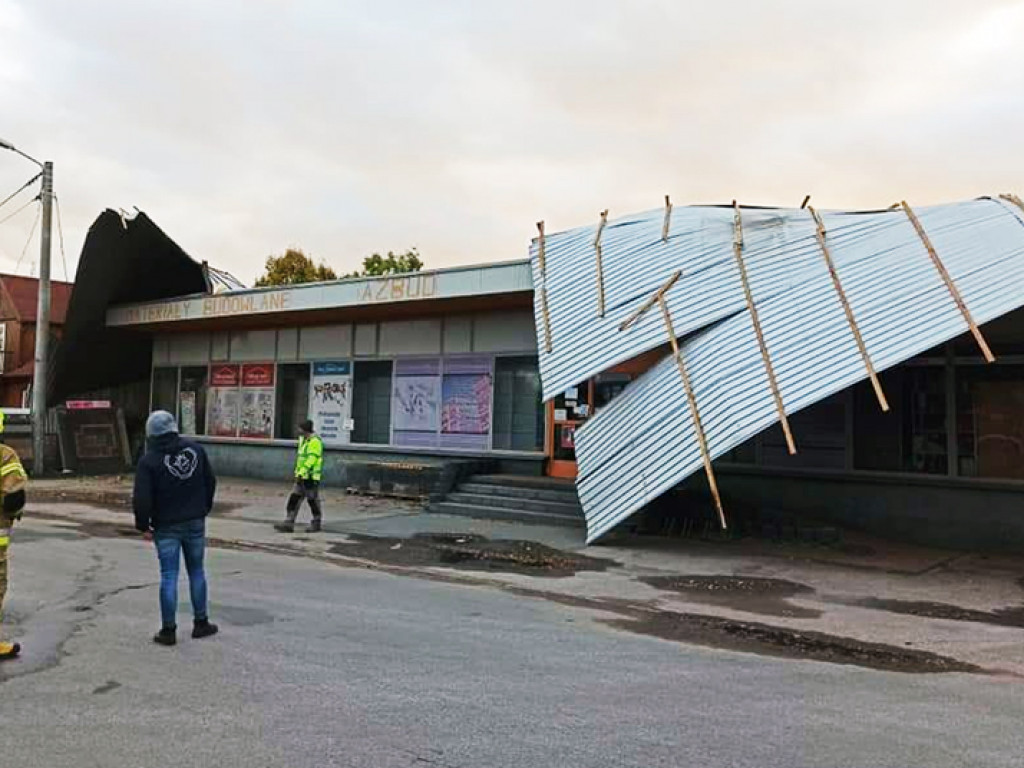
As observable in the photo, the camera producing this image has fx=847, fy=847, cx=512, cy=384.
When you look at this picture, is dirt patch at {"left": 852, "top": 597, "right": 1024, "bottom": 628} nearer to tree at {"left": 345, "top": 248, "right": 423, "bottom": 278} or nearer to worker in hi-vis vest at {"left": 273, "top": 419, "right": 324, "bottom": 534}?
worker in hi-vis vest at {"left": 273, "top": 419, "right": 324, "bottom": 534}

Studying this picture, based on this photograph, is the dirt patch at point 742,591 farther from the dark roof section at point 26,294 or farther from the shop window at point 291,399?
the dark roof section at point 26,294

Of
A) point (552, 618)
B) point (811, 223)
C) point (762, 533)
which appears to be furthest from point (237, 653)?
point (811, 223)

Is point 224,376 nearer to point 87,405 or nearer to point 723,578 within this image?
point 87,405

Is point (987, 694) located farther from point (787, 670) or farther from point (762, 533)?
point (762, 533)

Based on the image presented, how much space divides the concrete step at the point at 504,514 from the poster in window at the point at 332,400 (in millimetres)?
5458

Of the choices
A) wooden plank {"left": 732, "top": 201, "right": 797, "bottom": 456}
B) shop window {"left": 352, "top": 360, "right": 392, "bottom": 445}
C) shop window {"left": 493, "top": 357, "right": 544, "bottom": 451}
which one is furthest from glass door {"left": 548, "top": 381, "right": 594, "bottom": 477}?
shop window {"left": 352, "top": 360, "right": 392, "bottom": 445}

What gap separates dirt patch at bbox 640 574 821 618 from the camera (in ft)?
27.2

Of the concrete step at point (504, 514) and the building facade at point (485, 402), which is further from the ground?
the building facade at point (485, 402)

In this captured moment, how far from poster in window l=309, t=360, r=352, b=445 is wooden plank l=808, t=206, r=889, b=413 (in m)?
11.1

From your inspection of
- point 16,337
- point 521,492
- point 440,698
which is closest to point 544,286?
point 521,492

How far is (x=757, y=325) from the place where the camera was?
1136 centimetres

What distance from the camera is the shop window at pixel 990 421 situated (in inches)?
478

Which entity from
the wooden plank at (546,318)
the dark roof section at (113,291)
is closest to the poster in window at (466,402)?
the wooden plank at (546,318)

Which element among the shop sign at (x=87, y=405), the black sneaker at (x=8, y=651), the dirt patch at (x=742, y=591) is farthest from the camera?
the shop sign at (x=87, y=405)
